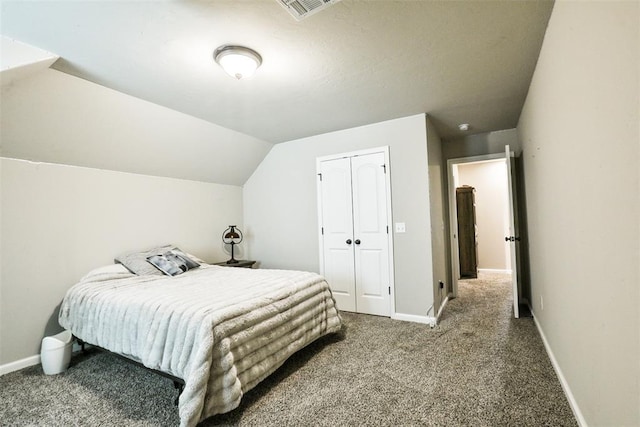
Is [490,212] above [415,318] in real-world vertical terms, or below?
above

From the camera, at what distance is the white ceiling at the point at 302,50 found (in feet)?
5.59

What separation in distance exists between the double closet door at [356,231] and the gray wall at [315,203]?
0.44 ft

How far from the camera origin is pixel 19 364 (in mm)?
2484

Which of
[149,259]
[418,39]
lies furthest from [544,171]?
[149,259]

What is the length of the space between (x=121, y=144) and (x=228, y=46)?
1815 millimetres

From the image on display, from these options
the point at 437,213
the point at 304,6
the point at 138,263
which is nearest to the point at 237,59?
the point at 304,6

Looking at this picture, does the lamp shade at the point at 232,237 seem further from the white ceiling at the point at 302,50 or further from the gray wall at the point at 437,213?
the gray wall at the point at 437,213

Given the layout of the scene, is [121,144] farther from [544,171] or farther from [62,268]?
[544,171]

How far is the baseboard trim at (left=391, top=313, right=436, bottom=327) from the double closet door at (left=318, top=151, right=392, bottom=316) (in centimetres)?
12

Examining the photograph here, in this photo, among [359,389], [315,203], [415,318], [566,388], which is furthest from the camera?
[315,203]

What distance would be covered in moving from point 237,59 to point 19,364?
10.0ft

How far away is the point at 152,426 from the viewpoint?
1730mm

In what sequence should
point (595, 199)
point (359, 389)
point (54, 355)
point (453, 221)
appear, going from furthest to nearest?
point (453, 221) → point (54, 355) → point (359, 389) → point (595, 199)

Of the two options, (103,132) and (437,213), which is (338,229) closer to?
(437,213)
